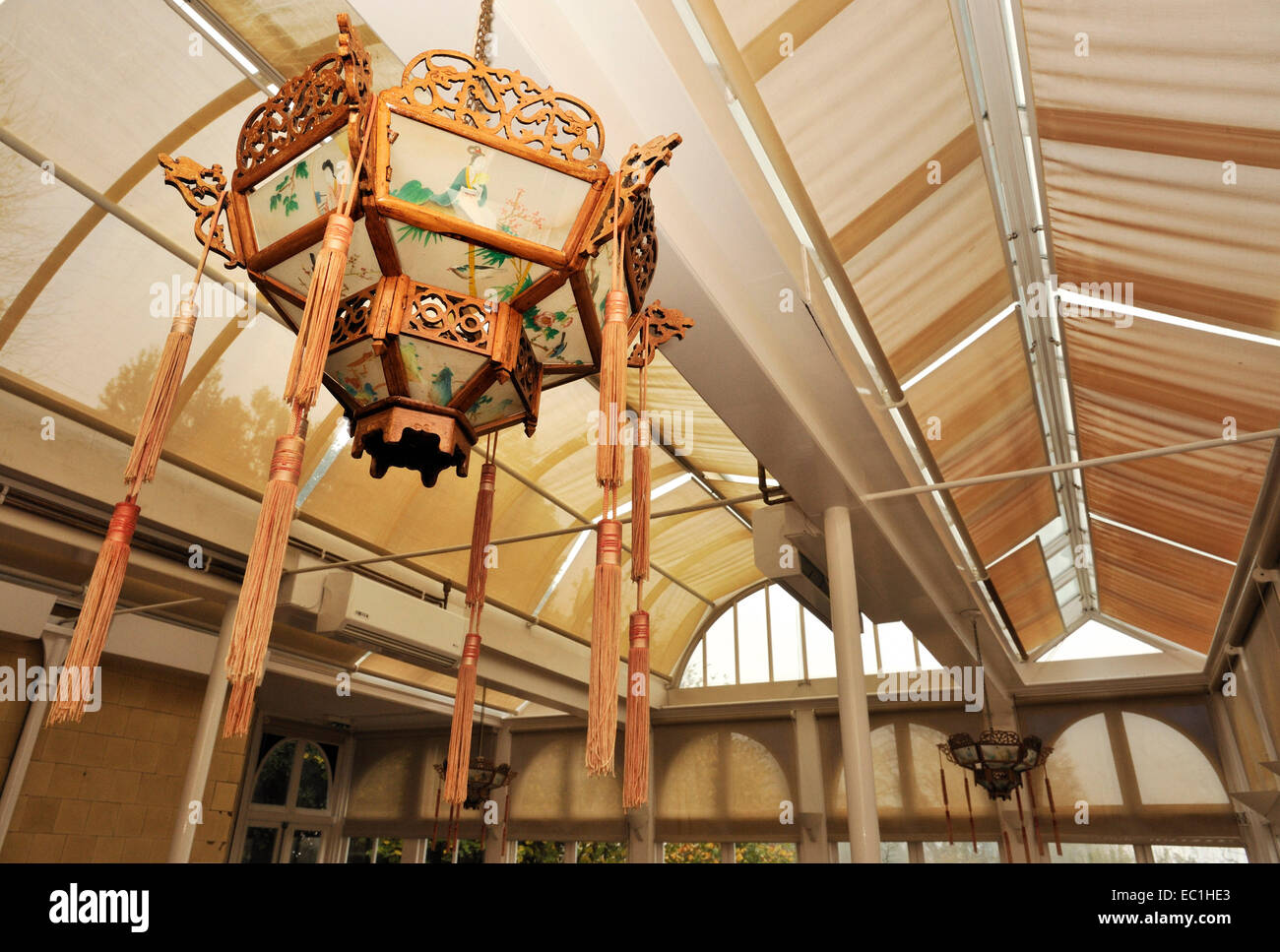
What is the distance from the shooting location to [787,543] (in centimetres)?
584

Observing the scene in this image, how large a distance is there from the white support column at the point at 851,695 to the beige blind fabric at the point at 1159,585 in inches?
205

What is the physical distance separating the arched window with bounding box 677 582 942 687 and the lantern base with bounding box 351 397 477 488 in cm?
999

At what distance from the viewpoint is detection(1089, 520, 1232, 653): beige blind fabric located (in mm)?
8552

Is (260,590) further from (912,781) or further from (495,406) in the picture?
(912,781)

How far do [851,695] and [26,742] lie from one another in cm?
810

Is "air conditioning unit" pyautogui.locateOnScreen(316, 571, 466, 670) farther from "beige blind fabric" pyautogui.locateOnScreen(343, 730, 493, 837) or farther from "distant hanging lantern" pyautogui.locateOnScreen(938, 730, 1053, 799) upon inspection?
"beige blind fabric" pyautogui.locateOnScreen(343, 730, 493, 837)

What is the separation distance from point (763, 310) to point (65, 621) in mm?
8000

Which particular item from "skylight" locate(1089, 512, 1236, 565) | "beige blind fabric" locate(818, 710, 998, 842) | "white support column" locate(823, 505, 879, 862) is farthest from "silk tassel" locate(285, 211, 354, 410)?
"beige blind fabric" locate(818, 710, 998, 842)

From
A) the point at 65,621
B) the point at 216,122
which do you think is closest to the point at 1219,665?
the point at 216,122

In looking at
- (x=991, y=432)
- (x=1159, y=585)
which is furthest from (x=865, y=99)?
(x=1159, y=585)

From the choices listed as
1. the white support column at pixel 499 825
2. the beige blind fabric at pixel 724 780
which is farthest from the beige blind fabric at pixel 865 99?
→ the white support column at pixel 499 825

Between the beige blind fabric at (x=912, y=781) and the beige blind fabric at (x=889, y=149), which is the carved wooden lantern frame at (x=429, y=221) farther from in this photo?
the beige blind fabric at (x=912, y=781)
